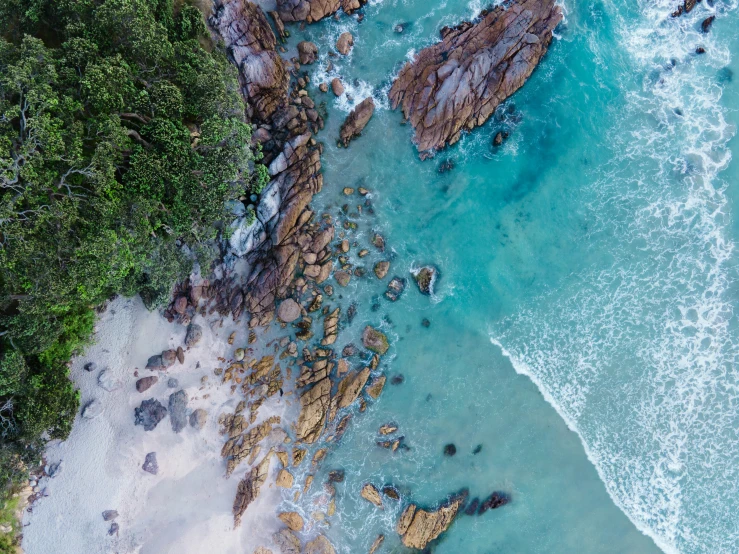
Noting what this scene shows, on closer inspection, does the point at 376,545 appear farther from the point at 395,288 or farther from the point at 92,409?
the point at 92,409

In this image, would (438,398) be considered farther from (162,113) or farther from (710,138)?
(710,138)

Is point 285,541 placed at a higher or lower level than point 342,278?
lower

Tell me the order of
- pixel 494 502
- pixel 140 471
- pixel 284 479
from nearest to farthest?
pixel 140 471 → pixel 284 479 → pixel 494 502

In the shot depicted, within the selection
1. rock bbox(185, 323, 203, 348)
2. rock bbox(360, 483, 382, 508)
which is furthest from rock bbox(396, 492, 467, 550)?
rock bbox(185, 323, 203, 348)

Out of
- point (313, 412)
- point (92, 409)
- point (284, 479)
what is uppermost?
point (92, 409)

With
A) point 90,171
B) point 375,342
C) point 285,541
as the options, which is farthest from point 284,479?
point 90,171

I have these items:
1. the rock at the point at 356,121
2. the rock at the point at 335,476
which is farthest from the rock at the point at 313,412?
the rock at the point at 356,121

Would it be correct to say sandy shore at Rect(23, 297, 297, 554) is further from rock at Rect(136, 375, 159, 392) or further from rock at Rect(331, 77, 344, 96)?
rock at Rect(331, 77, 344, 96)
